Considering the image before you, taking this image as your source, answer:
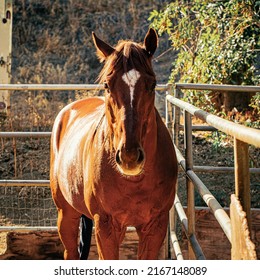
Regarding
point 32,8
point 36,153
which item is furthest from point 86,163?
point 32,8

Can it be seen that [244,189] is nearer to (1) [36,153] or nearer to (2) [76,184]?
(2) [76,184]

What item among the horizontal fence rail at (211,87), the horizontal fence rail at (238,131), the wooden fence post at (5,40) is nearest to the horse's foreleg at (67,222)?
the horizontal fence rail at (211,87)

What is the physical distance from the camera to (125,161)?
7.80 ft

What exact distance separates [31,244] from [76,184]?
184cm

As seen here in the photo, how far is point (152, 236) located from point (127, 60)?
0.93 m

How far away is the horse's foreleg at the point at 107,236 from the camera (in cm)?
292

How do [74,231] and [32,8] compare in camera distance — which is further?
[32,8]

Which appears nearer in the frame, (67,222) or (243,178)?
(243,178)

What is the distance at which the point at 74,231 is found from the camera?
4.00 meters

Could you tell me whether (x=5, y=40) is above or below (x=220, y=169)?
above

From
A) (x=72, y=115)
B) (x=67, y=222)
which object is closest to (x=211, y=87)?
(x=72, y=115)

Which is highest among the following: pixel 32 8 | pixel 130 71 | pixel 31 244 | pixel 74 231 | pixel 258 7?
pixel 32 8

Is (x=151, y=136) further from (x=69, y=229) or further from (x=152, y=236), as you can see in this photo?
(x=69, y=229)
